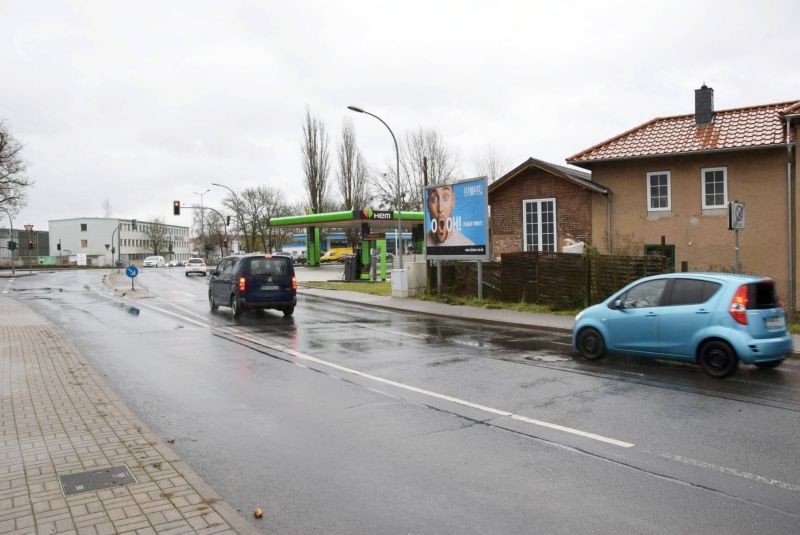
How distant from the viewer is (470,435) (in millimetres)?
6203

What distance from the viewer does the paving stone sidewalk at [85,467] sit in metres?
4.00

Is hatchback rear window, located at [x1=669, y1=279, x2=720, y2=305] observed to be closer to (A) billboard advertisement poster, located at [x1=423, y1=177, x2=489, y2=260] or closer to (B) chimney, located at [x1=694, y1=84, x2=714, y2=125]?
(A) billboard advertisement poster, located at [x1=423, y1=177, x2=489, y2=260]

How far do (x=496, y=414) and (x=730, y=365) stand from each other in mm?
4006

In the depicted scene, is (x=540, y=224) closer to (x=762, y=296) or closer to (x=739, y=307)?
(x=762, y=296)

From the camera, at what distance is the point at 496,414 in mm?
7016

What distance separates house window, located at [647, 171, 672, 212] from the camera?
74.8 feet

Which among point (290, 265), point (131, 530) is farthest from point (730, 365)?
point (290, 265)

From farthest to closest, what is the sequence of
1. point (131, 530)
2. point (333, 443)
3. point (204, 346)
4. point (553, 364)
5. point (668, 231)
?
point (668, 231) < point (204, 346) < point (553, 364) < point (333, 443) < point (131, 530)

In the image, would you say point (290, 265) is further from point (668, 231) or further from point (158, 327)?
point (668, 231)

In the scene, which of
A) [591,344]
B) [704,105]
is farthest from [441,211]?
[591,344]

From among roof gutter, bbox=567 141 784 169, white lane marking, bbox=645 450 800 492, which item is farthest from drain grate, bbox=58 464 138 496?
roof gutter, bbox=567 141 784 169

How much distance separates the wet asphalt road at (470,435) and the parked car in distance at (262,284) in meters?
5.69

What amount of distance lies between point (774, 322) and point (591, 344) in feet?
9.12

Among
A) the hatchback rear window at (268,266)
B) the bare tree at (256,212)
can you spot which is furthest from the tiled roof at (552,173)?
the bare tree at (256,212)
